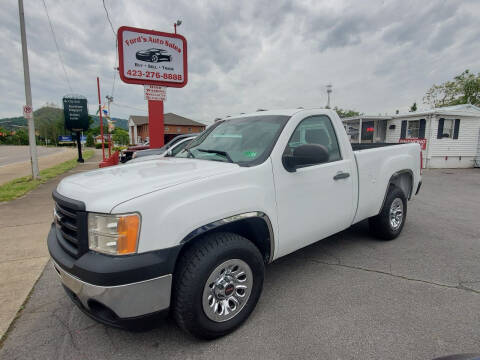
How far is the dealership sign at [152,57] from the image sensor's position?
30.4 feet

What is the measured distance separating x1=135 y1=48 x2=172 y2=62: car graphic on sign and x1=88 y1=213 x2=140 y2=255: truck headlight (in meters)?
9.12

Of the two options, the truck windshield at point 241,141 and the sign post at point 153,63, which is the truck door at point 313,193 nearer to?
the truck windshield at point 241,141

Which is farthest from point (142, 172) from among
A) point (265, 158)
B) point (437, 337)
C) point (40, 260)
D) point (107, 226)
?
point (437, 337)

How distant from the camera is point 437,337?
7.50 ft

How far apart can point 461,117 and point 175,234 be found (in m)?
18.8

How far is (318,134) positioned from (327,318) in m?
1.94

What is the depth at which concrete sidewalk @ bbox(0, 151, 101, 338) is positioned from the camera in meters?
2.95

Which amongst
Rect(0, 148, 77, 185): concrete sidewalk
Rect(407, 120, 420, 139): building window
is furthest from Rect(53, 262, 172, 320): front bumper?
Rect(407, 120, 420, 139): building window

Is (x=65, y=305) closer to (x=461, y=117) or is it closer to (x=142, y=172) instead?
(x=142, y=172)

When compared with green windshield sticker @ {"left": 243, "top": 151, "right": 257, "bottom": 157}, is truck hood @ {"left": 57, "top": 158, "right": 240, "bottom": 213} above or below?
below

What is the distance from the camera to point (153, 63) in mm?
9711

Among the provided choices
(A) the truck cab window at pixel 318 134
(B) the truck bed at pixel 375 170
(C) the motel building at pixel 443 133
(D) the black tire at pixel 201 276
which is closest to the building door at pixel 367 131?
(C) the motel building at pixel 443 133

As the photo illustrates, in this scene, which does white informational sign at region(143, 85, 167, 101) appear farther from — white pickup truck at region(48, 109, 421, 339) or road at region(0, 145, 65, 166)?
road at region(0, 145, 65, 166)

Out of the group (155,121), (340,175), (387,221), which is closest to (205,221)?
(340,175)
